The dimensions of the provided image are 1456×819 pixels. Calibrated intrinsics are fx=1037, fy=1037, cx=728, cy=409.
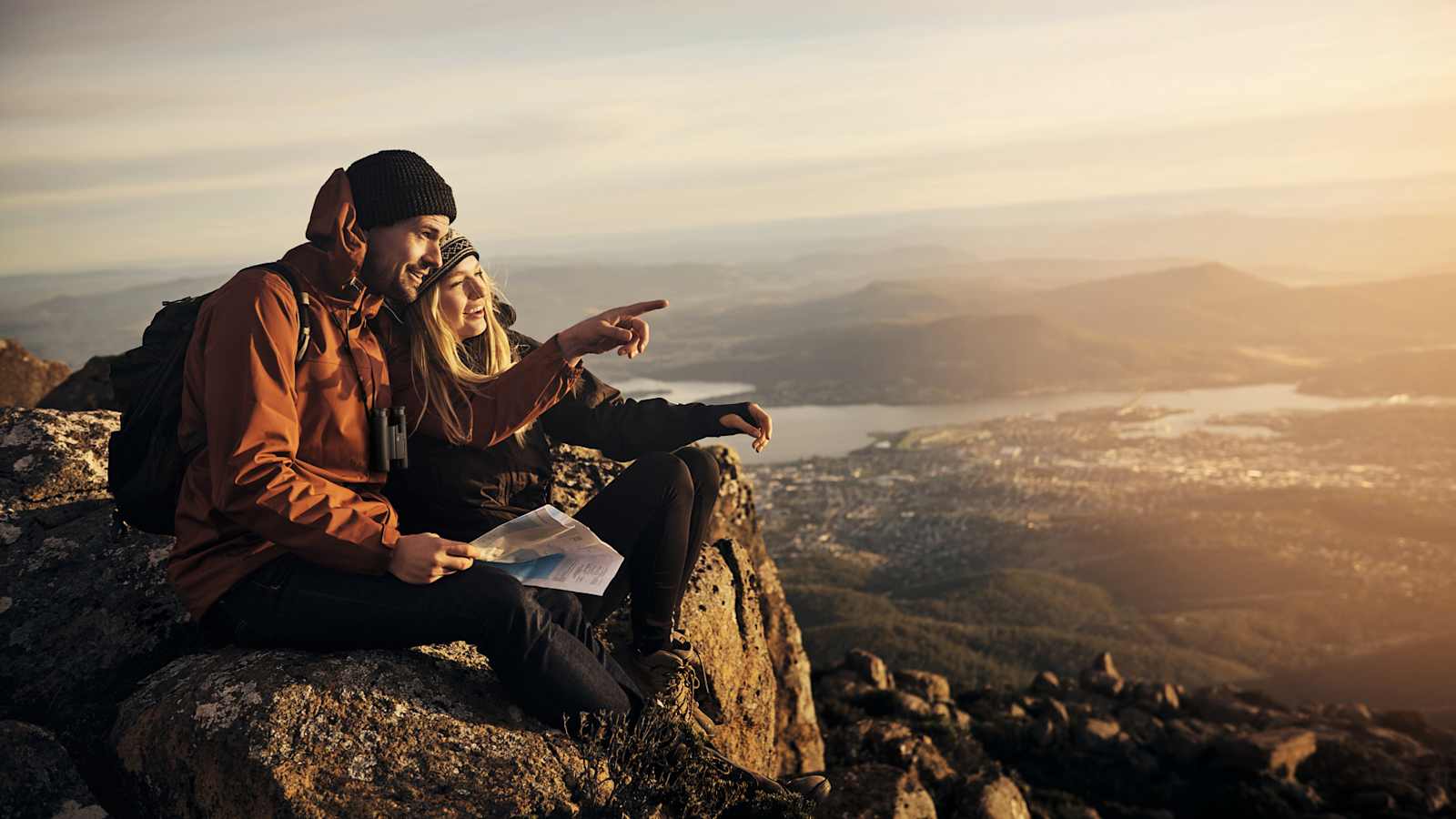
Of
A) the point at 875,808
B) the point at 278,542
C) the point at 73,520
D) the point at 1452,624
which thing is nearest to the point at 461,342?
the point at 278,542

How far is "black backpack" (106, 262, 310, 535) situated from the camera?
4434 millimetres

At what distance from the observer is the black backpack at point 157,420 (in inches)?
175

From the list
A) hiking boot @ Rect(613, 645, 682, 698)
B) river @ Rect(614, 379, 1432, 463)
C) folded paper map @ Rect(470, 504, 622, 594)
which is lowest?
river @ Rect(614, 379, 1432, 463)

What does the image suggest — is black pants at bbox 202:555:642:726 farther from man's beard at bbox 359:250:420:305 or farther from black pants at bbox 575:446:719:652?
man's beard at bbox 359:250:420:305

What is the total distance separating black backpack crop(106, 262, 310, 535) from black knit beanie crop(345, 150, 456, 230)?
573 mm

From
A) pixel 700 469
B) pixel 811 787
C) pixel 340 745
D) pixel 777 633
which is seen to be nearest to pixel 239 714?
pixel 340 745

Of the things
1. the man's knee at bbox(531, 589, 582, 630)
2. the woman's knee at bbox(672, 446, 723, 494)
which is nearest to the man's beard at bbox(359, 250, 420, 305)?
the man's knee at bbox(531, 589, 582, 630)

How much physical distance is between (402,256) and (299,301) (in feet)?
2.22

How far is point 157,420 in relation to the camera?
4500 mm

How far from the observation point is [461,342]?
17.6 ft

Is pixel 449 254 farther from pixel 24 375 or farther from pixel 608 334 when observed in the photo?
pixel 24 375

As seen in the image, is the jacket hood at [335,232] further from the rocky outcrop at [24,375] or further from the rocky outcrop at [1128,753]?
the rocky outcrop at [24,375]

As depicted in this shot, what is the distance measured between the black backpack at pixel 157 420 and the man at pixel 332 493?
7 cm

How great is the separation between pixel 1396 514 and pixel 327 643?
439 ft
